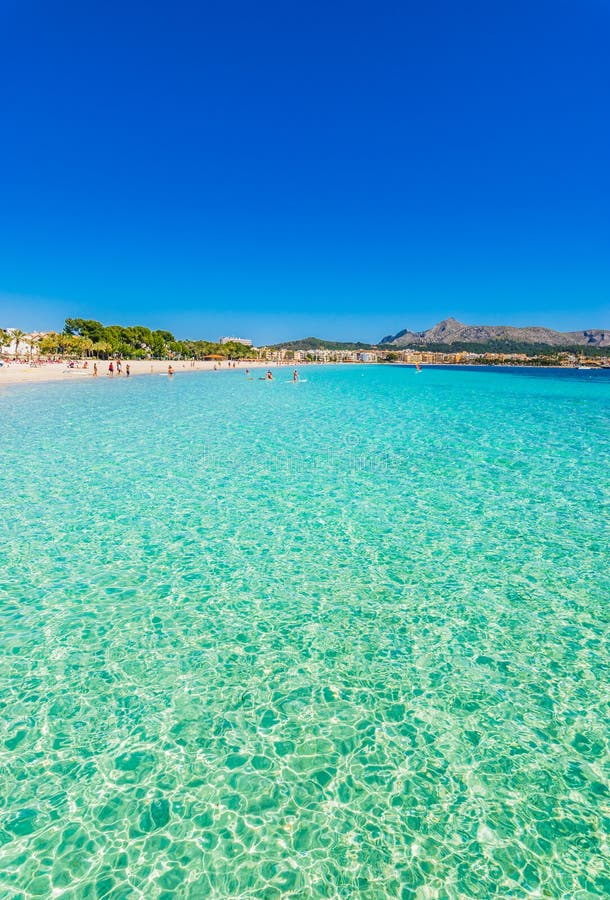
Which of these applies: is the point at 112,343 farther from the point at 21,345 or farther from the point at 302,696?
the point at 302,696

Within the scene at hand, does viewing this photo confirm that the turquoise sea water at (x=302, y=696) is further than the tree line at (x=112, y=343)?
No

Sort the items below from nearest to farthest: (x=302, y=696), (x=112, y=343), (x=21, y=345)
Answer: (x=302, y=696) → (x=112, y=343) → (x=21, y=345)

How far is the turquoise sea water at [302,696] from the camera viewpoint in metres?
2.96

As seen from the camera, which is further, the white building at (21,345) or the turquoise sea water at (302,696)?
the white building at (21,345)

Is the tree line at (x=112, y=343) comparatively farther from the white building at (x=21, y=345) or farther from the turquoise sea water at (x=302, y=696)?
the turquoise sea water at (x=302, y=696)

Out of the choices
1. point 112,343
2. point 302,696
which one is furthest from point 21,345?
point 302,696

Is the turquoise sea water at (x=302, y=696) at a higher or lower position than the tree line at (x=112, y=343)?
lower

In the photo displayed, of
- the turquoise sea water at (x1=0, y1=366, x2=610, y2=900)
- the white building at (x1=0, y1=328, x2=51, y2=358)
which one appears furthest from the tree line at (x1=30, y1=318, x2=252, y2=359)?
the turquoise sea water at (x1=0, y1=366, x2=610, y2=900)

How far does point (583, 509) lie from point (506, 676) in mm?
6234

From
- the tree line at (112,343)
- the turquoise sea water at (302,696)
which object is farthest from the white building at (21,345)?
the turquoise sea water at (302,696)

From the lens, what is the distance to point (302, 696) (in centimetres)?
427

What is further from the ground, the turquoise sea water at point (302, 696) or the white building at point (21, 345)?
the white building at point (21, 345)

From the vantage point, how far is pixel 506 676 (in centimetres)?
455

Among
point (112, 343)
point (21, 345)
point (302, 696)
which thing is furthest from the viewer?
point (21, 345)
